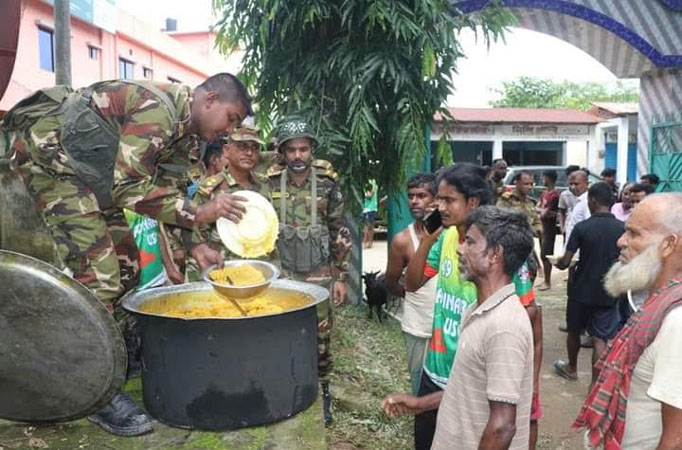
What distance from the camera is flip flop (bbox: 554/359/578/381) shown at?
5.20 meters

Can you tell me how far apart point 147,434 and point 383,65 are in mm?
3697

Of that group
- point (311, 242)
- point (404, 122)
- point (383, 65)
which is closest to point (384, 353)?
point (311, 242)

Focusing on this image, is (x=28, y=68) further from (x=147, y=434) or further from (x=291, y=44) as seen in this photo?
→ (x=147, y=434)

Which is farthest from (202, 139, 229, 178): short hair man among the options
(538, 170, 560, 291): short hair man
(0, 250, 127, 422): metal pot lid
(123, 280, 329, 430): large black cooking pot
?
(538, 170, 560, 291): short hair man

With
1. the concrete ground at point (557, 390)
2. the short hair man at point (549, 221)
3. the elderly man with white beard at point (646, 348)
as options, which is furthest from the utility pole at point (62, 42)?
the elderly man with white beard at point (646, 348)

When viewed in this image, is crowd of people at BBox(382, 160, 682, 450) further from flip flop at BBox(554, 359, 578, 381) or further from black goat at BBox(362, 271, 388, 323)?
black goat at BBox(362, 271, 388, 323)

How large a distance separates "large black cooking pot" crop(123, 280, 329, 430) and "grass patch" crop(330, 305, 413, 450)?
1.24 meters

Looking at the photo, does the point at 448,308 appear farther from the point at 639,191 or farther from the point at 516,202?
the point at 516,202

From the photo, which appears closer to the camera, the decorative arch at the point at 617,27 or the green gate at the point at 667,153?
the decorative arch at the point at 617,27

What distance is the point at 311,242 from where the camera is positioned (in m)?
4.29

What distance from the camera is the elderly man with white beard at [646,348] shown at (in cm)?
164

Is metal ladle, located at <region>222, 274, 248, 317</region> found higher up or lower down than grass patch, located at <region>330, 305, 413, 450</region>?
higher up

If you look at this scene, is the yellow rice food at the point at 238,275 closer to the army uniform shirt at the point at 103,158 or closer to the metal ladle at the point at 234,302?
the metal ladle at the point at 234,302

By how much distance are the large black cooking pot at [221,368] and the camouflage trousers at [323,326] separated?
1.44 m
